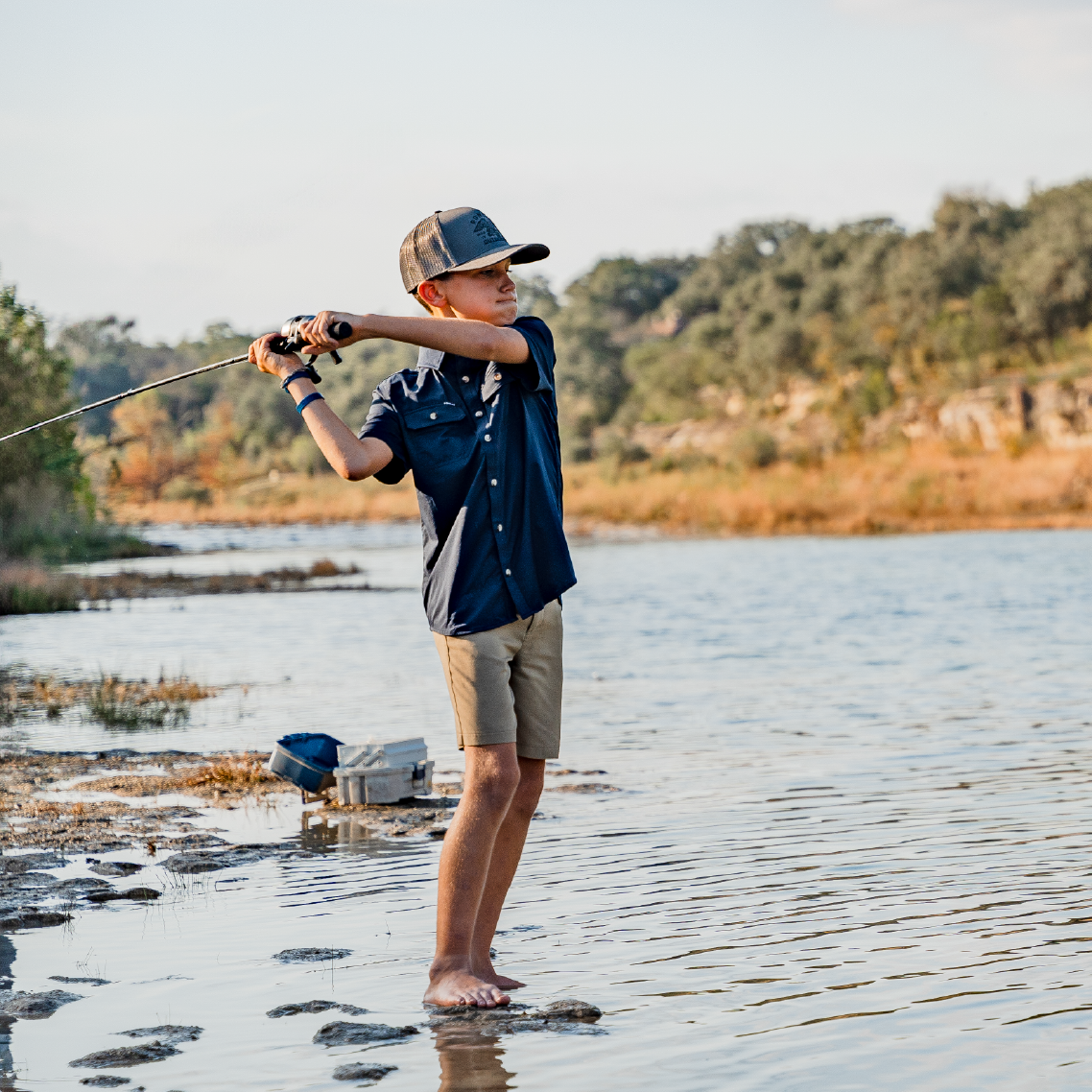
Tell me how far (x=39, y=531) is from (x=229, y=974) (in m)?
22.4

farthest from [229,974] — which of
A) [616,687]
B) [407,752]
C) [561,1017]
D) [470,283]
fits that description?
[616,687]

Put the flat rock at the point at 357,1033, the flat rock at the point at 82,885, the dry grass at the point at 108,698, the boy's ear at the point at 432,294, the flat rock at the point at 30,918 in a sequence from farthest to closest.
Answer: the dry grass at the point at 108,698, the flat rock at the point at 82,885, the flat rock at the point at 30,918, the boy's ear at the point at 432,294, the flat rock at the point at 357,1033

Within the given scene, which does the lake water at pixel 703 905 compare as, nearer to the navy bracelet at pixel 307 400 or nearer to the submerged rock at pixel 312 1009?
the submerged rock at pixel 312 1009

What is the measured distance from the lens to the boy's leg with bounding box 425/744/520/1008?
403cm

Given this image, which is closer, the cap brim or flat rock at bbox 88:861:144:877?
the cap brim

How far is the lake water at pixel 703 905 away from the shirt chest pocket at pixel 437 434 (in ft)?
4.75

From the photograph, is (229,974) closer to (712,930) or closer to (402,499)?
(712,930)

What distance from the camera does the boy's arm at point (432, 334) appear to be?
3.87 m

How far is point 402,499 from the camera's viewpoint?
62.7 m

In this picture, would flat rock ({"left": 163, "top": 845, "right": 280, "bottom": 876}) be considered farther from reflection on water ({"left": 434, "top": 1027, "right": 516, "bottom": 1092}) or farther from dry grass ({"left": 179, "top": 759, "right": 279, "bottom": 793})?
reflection on water ({"left": 434, "top": 1027, "right": 516, "bottom": 1092})

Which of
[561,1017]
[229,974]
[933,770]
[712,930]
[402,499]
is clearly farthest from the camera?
[402,499]

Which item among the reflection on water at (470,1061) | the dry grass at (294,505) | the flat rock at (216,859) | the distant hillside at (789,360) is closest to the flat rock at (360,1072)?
the reflection on water at (470,1061)

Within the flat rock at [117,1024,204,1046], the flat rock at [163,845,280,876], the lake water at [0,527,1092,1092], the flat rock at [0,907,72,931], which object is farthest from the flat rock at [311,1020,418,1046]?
the flat rock at [163,845,280,876]

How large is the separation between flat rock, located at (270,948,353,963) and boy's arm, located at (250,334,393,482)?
5.03 feet
